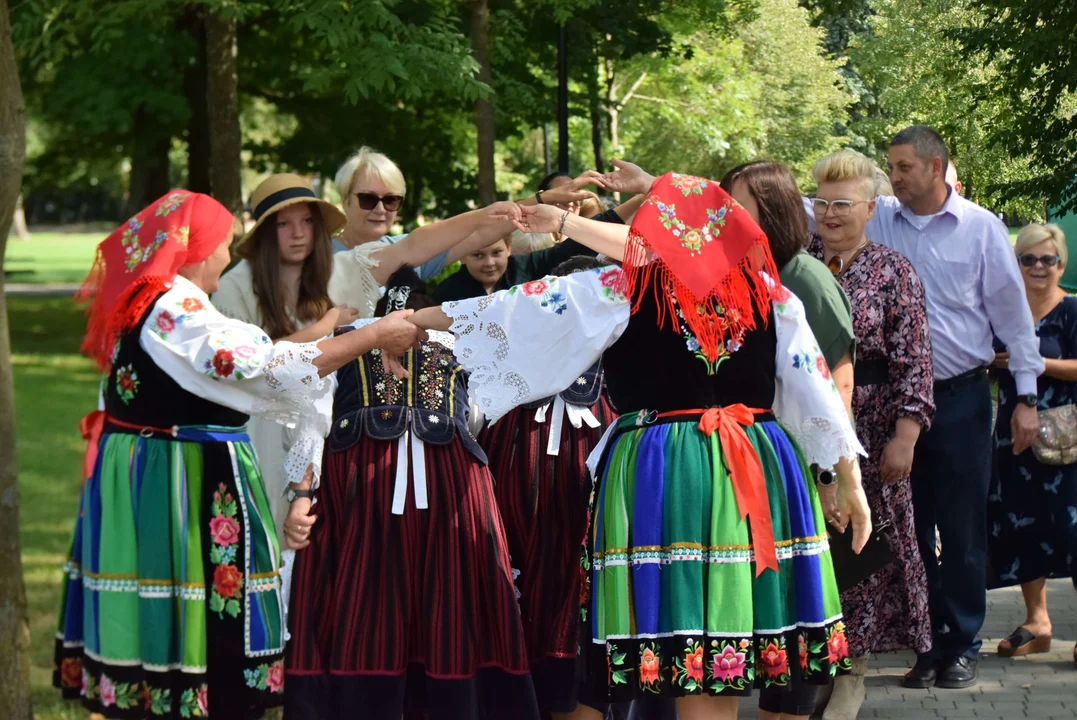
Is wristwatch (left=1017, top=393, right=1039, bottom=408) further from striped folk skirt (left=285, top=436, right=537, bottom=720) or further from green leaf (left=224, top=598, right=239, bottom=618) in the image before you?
green leaf (left=224, top=598, right=239, bottom=618)

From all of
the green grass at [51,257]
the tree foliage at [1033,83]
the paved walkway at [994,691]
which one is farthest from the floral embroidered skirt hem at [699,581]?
the green grass at [51,257]

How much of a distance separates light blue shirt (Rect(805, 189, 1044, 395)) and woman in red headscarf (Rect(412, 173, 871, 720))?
1929 millimetres

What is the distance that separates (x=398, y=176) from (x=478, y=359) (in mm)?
1659

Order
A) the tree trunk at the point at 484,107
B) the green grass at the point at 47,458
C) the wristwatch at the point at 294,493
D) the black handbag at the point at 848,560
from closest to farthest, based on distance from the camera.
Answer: the wristwatch at the point at 294,493 → the black handbag at the point at 848,560 → the green grass at the point at 47,458 → the tree trunk at the point at 484,107

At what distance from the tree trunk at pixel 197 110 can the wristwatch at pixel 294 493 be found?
12.9 m

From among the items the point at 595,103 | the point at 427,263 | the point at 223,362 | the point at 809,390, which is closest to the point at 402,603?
the point at 223,362

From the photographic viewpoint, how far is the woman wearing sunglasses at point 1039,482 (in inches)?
258

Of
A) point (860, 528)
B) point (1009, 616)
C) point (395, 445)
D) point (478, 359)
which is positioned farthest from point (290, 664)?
point (1009, 616)

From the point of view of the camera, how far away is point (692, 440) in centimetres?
407

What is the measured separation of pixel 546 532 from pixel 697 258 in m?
1.45

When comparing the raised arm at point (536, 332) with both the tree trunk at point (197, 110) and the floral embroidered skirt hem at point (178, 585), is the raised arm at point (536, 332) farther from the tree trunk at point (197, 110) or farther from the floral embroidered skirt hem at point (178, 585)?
the tree trunk at point (197, 110)

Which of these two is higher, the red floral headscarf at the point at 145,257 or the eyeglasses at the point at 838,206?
the eyeglasses at the point at 838,206

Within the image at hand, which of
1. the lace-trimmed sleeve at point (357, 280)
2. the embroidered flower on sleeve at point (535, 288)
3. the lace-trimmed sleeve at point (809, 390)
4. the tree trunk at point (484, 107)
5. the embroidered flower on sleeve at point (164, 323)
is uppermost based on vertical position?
the tree trunk at point (484, 107)

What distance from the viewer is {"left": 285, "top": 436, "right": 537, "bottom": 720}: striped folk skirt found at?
464cm
